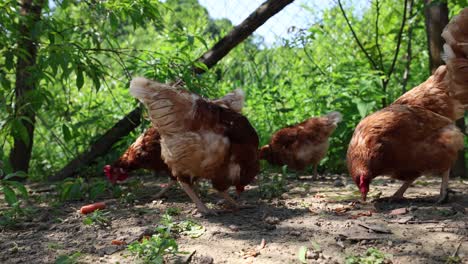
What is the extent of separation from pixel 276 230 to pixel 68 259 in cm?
120

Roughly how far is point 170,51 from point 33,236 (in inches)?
106

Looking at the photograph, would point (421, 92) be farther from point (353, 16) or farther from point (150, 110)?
point (353, 16)

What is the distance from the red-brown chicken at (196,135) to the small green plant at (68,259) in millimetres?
1076

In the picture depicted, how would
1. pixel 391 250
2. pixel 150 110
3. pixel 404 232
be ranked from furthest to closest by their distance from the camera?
pixel 150 110
pixel 404 232
pixel 391 250

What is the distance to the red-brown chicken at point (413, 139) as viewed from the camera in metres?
3.40

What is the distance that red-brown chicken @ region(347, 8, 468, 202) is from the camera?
3.40 m

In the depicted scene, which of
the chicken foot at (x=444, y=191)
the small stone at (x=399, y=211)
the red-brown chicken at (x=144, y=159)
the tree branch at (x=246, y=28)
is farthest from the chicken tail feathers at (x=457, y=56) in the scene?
the tree branch at (x=246, y=28)

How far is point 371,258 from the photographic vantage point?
239 centimetres

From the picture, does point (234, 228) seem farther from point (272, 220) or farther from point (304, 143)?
point (304, 143)

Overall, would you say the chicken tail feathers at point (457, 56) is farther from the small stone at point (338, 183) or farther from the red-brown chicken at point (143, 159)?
the red-brown chicken at point (143, 159)

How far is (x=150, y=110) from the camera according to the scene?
333cm

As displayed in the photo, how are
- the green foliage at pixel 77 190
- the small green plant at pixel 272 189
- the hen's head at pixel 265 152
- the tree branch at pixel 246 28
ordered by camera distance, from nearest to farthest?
the green foliage at pixel 77 190
the small green plant at pixel 272 189
the tree branch at pixel 246 28
the hen's head at pixel 265 152

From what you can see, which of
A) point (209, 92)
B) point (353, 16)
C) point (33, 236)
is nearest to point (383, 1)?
point (353, 16)

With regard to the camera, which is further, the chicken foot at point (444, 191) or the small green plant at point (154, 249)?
the chicken foot at point (444, 191)
